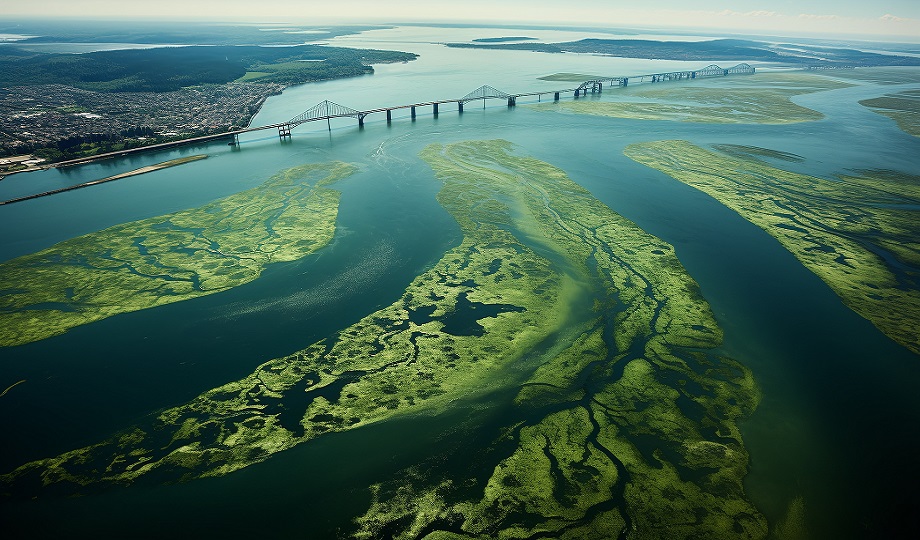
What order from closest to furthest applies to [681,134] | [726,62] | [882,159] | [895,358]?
[895,358] → [882,159] → [681,134] → [726,62]

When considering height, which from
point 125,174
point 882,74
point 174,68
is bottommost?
point 125,174

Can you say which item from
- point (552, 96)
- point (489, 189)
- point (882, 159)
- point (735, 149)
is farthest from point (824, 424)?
point (552, 96)

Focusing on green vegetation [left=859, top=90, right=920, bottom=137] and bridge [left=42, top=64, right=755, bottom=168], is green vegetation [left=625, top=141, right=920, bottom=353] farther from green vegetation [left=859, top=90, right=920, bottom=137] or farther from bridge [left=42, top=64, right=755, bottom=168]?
bridge [left=42, top=64, right=755, bottom=168]

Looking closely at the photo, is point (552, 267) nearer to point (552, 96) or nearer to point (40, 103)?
point (552, 96)

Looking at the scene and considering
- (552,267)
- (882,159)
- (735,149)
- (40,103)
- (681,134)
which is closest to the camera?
(552,267)

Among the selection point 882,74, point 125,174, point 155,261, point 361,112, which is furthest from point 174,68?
point 882,74

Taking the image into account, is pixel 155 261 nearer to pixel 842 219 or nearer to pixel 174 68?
pixel 842 219

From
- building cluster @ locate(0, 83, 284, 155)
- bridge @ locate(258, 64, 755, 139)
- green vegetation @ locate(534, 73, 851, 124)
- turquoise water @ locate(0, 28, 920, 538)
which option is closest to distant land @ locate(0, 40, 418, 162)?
building cluster @ locate(0, 83, 284, 155)
